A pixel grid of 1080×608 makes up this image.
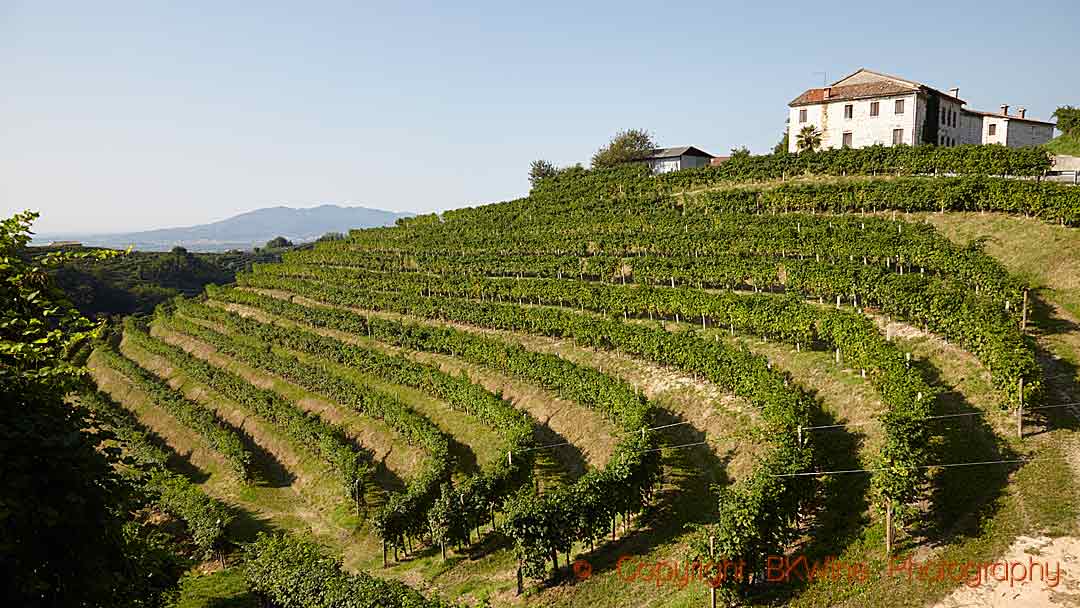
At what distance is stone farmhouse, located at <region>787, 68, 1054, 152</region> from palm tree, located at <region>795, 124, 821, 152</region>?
0.44m

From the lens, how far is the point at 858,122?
61.9 metres

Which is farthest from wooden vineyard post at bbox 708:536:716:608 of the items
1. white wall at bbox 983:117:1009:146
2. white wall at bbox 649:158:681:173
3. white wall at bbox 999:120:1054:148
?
white wall at bbox 999:120:1054:148

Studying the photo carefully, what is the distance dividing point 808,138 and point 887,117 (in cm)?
709

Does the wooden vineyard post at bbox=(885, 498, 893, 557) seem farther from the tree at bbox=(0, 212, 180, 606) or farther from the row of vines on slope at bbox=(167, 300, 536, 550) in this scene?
the tree at bbox=(0, 212, 180, 606)

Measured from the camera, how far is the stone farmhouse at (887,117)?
59062 millimetres

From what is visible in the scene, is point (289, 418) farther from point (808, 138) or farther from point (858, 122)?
point (858, 122)

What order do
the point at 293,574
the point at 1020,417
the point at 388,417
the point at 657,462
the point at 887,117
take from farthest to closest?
the point at 887,117
the point at 388,417
the point at 657,462
the point at 1020,417
the point at 293,574

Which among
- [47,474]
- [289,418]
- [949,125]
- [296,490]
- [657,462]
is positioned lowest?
[296,490]

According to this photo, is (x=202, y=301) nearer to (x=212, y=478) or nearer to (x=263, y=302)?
(x=263, y=302)

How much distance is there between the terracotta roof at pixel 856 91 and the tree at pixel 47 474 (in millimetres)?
66669

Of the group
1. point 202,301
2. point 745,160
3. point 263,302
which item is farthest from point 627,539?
point 202,301

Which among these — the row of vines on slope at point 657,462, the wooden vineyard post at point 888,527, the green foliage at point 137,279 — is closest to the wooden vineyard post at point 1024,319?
the row of vines on slope at point 657,462

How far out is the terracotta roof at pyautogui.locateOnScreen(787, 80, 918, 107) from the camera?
59.2 m

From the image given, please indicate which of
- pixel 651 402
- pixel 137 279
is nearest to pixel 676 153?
pixel 651 402
